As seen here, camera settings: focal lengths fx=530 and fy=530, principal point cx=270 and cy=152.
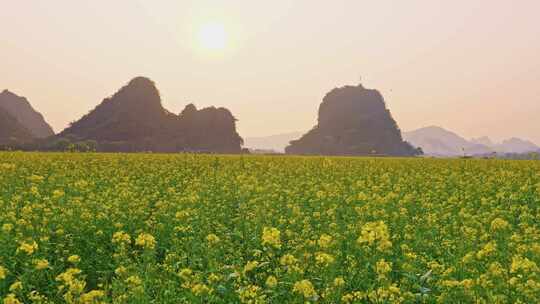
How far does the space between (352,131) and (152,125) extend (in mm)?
77171

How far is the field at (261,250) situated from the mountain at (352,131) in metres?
158

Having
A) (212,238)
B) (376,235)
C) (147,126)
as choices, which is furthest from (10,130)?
(376,235)

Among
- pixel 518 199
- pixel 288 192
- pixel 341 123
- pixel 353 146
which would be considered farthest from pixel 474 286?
pixel 341 123

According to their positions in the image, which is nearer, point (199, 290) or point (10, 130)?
point (199, 290)

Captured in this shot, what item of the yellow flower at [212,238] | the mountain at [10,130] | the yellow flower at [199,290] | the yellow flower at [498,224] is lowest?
the yellow flower at [199,290]

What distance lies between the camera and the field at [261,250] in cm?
638

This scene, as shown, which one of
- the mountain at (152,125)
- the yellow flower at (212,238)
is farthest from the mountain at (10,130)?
the yellow flower at (212,238)

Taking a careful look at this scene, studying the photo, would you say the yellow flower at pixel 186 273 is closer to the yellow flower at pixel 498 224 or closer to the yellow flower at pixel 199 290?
the yellow flower at pixel 199 290

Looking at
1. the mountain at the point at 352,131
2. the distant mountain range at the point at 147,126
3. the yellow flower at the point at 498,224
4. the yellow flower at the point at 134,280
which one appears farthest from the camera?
the mountain at the point at 352,131

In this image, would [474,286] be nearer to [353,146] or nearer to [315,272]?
[315,272]

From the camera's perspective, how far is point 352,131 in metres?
184

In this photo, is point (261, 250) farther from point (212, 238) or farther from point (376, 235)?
point (376, 235)

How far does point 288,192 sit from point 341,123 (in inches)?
6983

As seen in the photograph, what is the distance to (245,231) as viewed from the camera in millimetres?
11000
